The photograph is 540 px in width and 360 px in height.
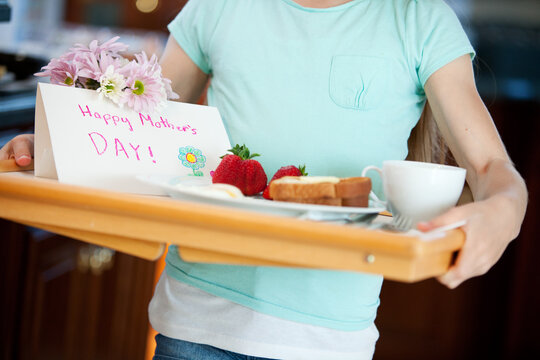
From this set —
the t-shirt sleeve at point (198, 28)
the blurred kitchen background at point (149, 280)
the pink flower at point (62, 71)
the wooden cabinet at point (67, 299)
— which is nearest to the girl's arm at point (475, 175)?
the t-shirt sleeve at point (198, 28)

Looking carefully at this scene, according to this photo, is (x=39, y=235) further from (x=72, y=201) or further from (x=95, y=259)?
(x=72, y=201)

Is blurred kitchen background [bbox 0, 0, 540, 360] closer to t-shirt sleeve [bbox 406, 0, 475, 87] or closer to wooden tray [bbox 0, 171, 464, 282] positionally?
t-shirt sleeve [bbox 406, 0, 475, 87]

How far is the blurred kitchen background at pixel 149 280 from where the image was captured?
200 cm

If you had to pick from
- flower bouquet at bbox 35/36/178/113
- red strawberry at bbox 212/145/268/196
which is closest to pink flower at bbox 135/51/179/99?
flower bouquet at bbox 35/36/178/113

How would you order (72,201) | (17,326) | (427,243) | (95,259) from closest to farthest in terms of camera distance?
(427,243)
(72,201)
(17,326)
(95,259)

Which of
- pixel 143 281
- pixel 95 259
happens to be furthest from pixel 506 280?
pixel 95 259

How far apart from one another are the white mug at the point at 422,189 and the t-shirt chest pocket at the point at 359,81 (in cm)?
26

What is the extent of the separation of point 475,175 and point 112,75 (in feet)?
1.69

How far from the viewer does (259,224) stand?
67cm

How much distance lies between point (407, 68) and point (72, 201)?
558 millimetres

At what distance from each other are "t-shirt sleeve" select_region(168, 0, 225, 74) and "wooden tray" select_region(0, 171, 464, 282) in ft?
1.61

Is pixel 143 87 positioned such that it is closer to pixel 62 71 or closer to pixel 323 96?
pixel 62 71

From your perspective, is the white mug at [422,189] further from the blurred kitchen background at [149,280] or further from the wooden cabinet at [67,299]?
the wooden cabinet at [67,299]

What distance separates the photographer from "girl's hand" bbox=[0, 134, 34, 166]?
3.02 feet
